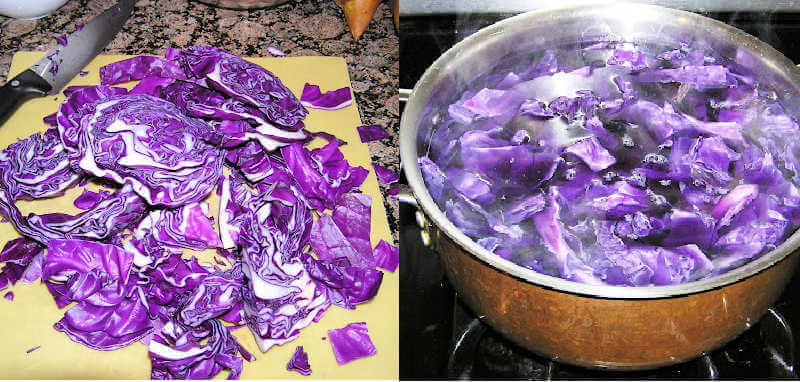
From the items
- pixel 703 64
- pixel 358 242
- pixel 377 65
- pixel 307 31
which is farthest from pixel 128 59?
pixel 703 64

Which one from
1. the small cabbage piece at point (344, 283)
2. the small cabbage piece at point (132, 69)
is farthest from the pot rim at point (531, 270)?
the small cabbage piece at point (132, 69)

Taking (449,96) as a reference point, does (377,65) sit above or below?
below

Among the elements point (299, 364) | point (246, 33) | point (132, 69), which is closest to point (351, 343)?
point (299, 364)

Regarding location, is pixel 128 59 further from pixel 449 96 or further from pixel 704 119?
pixel 704 119

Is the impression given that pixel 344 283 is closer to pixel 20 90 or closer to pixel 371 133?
pixel 371 133

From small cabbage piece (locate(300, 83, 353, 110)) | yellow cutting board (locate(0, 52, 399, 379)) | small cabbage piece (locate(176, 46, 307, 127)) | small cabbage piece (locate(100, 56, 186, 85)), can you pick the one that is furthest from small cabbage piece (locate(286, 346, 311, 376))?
small cabbage piece (locate(100, 56, 186, 85))

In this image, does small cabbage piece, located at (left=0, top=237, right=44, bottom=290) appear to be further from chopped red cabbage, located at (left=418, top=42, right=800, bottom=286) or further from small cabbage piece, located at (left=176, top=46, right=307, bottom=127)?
chopped red cabbage, located at (left=418, top=42, right=800, bottom=286)
